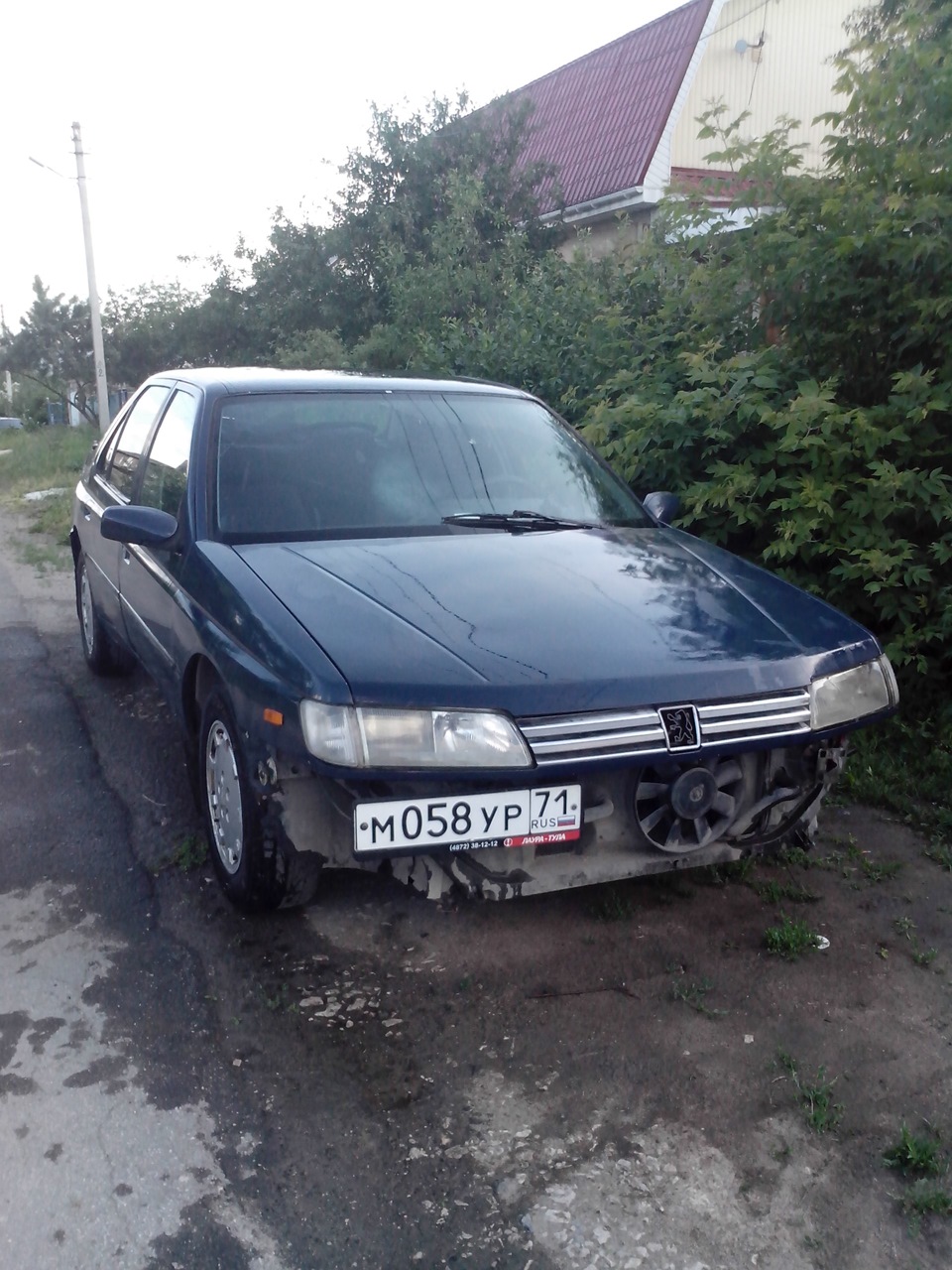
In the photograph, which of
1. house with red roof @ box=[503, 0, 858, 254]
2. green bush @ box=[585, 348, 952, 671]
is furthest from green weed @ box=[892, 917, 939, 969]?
house with red roof @ box=[503, 0, 858, 254]

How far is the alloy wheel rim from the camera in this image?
11.0ft

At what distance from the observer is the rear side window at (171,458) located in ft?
13.5

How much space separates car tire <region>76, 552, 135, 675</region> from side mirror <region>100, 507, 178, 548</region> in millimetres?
1916

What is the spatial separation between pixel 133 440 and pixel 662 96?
1308 cm

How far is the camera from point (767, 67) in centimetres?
1706

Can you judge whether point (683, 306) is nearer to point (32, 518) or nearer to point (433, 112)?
point (32, 518)

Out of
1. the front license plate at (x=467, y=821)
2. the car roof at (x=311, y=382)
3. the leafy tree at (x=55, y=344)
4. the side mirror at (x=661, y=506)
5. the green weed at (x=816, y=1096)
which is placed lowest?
the green weed at (x=816, y=1096)

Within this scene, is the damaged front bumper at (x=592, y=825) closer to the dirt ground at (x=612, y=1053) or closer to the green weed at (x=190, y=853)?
the dirt ground at (x=612, y=1053)

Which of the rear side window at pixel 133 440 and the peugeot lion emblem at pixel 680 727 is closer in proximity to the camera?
the peugeot lion emblem at pixel 680 727

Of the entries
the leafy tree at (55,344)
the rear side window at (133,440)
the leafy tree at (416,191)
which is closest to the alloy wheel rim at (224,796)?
the rear side window at (133,440)

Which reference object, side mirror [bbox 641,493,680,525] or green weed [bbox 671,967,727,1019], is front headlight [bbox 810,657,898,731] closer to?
green weed [bbox 671,967,727,1019]

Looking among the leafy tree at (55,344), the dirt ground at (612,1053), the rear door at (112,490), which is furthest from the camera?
the leafy tree at (55,344)

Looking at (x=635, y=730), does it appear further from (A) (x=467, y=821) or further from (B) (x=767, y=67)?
(B) (x=767, y=67)

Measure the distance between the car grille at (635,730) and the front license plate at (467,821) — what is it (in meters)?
0.14
